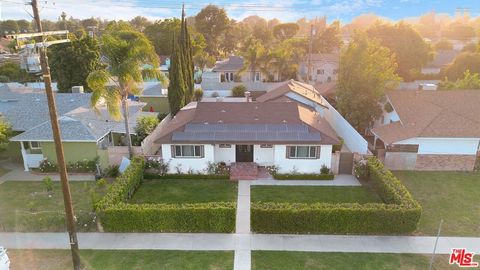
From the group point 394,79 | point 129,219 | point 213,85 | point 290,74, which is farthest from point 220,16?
point 129,219

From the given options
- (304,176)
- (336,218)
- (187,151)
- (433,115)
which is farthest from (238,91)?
(336,218)

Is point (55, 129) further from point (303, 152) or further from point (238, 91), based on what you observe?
point (238, 91)

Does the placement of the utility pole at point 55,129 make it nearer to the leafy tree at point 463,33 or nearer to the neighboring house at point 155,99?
the neighboring house at point 155,99

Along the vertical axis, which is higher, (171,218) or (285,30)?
(285,30)

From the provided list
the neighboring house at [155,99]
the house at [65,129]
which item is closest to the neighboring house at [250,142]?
the house at [65,129]

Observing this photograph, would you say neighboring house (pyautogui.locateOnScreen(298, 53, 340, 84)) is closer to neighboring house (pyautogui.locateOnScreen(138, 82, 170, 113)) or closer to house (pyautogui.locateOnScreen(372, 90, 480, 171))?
neighboring house (pyautogui.locateOnScreen(138, 82, 170, 113))

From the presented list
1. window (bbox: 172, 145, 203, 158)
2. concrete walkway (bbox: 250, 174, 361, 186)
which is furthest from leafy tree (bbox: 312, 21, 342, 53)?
window (bbox: 172, 145, 203, 158)
